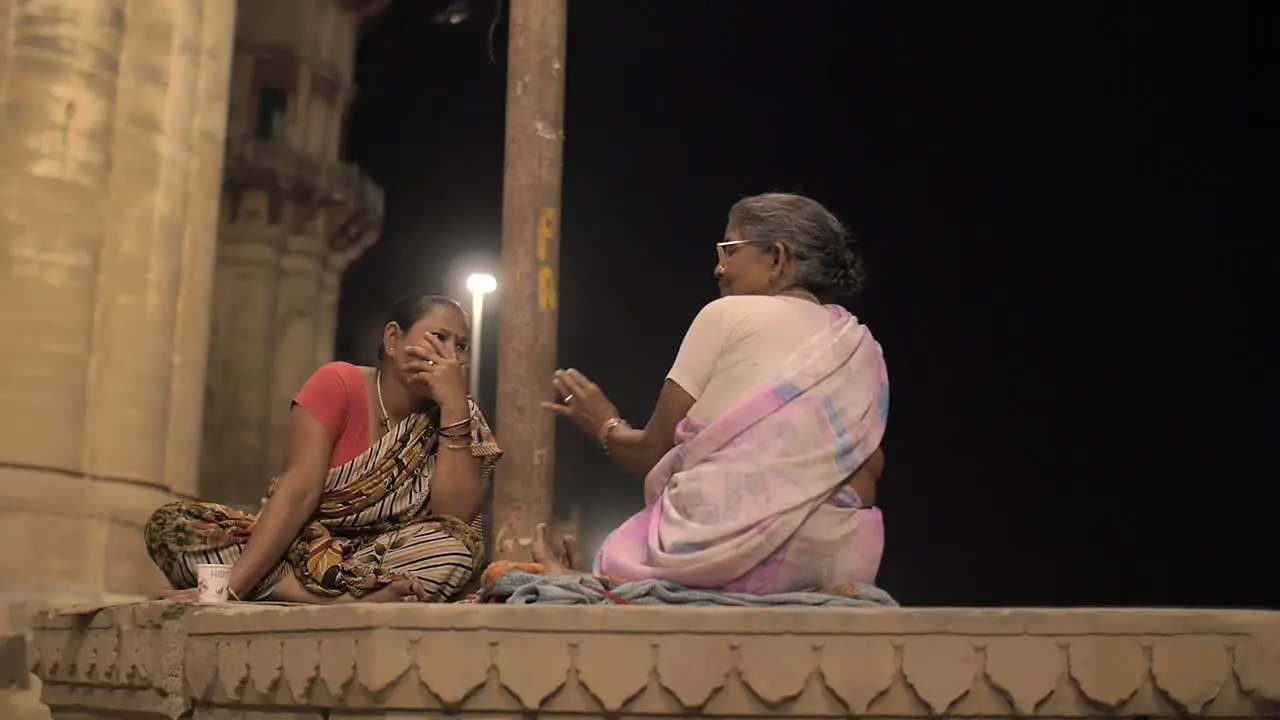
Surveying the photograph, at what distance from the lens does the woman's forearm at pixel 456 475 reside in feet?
15.0

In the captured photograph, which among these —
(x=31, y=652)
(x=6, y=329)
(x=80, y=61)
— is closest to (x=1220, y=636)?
(x=31, y=652)

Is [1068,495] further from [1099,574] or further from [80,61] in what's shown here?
[80,61]

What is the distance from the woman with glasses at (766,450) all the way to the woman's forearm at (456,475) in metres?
1.01

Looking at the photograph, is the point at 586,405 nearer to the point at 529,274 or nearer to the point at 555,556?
the point at 555,556

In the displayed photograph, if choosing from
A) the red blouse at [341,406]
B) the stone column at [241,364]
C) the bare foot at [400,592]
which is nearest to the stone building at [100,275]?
the red blouse at [341,406]

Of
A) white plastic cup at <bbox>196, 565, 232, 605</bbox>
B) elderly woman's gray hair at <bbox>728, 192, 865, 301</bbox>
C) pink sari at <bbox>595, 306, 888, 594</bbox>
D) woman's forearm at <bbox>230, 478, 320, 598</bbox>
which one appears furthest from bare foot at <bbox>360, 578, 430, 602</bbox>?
elderly woman's gray hair at <bbox>728, 192, 865, 301</bbox>

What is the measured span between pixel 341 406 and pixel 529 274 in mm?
1153

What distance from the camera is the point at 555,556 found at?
3631 millimetres

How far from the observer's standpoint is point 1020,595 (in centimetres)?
1498

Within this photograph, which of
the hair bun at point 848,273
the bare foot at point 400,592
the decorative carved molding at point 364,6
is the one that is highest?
the decorative carved molding at point 364,6

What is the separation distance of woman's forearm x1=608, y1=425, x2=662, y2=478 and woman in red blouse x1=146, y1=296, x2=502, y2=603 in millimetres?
998

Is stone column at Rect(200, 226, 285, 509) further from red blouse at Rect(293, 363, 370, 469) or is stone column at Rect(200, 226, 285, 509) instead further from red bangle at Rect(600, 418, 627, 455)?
red bangle at Rect(600, 418, 627, 455)

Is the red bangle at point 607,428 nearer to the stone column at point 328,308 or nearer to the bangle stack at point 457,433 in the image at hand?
the bangle stack at point 457,433

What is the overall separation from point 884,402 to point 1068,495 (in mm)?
11952
